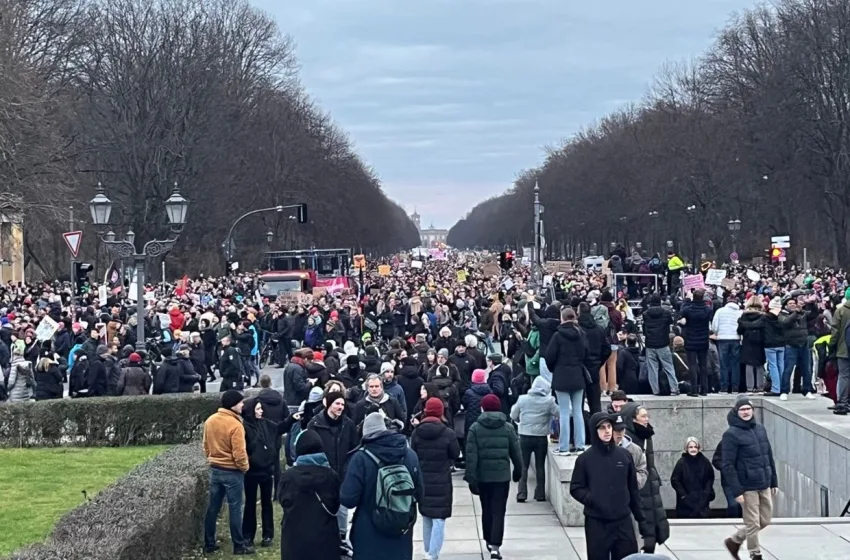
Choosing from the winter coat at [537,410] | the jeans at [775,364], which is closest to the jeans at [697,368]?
the jeans at [775,364]

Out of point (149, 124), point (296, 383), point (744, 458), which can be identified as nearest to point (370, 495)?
point (744, 458)

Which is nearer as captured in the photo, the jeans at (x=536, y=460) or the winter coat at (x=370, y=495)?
the winter coat at (x=370, y=495)

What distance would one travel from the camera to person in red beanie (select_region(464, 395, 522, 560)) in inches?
460

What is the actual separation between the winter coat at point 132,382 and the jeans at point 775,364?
986 centimetres

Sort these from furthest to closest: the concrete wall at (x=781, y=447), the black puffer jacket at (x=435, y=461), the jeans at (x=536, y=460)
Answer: the concrete wall at (x=781, y=447) < the jeans at (x=536, y=460) < the black puffer jacket at (x=435, y=461)

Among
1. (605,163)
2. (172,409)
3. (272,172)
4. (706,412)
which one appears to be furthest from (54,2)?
(605,163)

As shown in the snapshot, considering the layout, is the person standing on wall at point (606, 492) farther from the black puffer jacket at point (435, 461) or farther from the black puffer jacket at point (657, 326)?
the black puffer jacket at point (657, 326)

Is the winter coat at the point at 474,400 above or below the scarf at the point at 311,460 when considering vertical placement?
below

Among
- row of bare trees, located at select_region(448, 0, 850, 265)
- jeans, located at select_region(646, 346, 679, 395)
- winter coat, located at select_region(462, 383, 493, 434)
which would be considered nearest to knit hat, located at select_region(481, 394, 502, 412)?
winter coat, located at select_region(462, 383, 493, 434)

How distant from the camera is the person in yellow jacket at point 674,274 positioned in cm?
3247

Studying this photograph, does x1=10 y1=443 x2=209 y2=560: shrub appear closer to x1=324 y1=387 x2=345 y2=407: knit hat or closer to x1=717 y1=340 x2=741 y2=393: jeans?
x1=324 y1=387 x2=345 y2=407: knit hat

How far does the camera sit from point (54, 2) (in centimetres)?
5278

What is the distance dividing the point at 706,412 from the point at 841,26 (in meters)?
41.0

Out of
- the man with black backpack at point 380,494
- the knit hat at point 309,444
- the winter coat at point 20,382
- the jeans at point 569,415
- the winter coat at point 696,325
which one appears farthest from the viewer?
the winter coat at point 20,382
